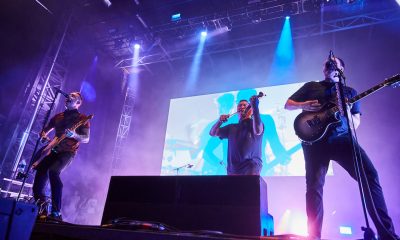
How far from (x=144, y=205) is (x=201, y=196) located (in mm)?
469

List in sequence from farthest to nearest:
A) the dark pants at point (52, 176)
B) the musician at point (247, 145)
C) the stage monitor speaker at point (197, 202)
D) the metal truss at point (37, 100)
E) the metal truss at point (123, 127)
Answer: the metal truss at point (123, 127), the metal truss at point (37, 100), the dark pants at point (52, 176), the musician at point (247, 145), the stage monitor speaker at point (197, 202)

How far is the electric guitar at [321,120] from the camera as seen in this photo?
109 inches

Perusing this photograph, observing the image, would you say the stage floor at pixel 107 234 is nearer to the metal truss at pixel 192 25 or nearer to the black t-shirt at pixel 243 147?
the black t-shirt at pixel 243 147

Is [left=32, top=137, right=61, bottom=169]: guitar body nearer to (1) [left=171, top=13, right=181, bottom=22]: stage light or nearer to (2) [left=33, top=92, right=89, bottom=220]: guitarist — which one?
(2) [left=33, top=92, right=89, bottom=220]: guitarist

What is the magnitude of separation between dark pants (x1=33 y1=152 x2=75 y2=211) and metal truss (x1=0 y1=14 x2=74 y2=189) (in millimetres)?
2835

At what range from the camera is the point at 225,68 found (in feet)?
32.0

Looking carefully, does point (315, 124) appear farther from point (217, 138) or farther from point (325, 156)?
point (217, 138)

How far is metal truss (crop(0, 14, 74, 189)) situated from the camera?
6.37m

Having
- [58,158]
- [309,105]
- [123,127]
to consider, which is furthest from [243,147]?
[123,127]

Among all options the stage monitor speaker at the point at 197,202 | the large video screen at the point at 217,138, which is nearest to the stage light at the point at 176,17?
the large video screen at the point at 217,138

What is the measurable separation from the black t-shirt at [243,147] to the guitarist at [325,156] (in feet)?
2.65

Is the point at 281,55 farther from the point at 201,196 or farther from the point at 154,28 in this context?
the point at 201,196

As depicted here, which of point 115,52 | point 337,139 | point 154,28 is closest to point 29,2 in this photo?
point 115,52

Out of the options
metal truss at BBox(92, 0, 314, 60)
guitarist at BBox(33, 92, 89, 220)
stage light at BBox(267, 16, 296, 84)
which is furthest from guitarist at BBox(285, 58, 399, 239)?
stage light at BBox(267, 16, 296, 84)
